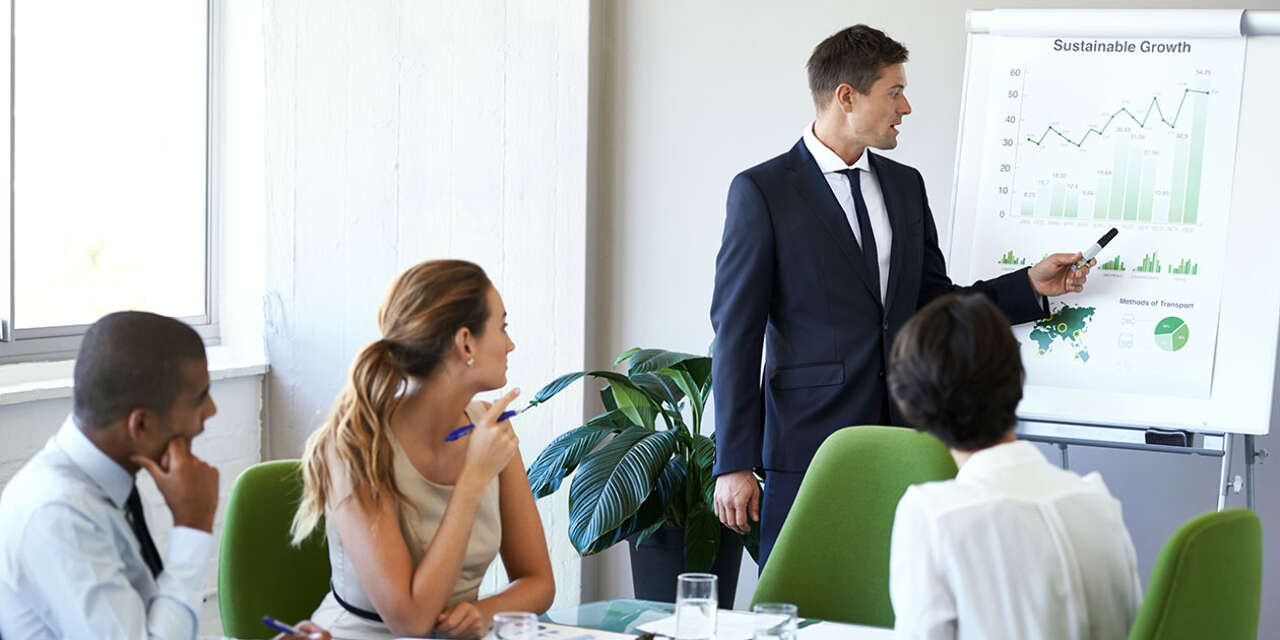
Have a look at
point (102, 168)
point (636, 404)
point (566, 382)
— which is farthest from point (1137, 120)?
point (102, 168)

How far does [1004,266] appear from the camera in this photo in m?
3.04

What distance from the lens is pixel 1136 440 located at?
2934 millimetres

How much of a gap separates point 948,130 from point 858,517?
5.52ft

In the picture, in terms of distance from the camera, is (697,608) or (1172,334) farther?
(1172,334)

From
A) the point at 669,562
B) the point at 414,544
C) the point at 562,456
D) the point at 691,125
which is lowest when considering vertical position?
the point at 669,562

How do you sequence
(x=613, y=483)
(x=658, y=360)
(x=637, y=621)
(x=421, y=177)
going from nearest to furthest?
(x=637, y=621) → (x=613, y=483) → (x=658, y=360) → (x=421, y=177)

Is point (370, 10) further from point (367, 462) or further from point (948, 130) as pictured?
point (367, 462)

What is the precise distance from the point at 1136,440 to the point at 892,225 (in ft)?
2.63

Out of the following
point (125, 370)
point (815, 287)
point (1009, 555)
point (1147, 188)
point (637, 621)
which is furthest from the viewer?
point (1147, 188)

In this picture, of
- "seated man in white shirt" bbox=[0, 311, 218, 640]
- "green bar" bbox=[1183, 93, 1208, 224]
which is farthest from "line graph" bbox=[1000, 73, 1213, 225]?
"seated man in white shirt" bbox=[0, 311, 218, 640]

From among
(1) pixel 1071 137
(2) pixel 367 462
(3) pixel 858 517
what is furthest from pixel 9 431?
(1) pixel 1071 137

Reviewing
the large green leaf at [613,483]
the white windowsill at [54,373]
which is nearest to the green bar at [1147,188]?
the large green leaf at [613,483]

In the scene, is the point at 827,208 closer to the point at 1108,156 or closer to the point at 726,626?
the point at 1108,156

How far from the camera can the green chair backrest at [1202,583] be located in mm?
1416
